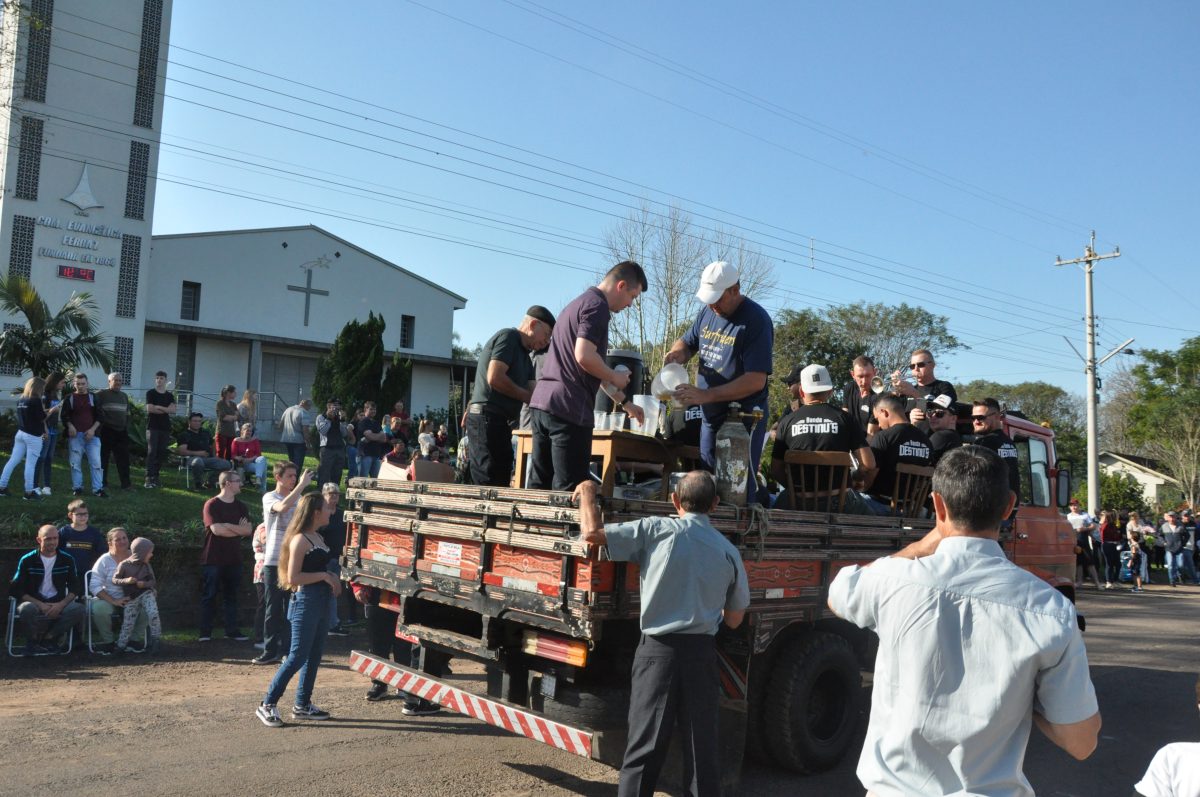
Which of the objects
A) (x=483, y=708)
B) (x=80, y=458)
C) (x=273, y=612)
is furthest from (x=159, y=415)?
(x=483, y=708)

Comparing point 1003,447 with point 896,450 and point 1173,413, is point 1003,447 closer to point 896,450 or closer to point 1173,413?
point 896,450

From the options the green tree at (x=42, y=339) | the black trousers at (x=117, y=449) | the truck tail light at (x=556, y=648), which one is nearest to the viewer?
the truck tail light at (x=556, y=648)

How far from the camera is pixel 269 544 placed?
30.2 feet

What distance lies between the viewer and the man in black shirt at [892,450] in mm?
6824

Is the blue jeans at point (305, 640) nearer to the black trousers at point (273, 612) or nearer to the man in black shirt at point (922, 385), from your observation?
the black trousers at point (273, 612)

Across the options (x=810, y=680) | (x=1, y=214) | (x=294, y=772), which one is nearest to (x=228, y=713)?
(x=294, y=772)

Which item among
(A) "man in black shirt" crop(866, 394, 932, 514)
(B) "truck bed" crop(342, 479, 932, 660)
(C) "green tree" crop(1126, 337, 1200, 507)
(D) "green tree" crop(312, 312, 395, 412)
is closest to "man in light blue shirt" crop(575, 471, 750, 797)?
(B) "truck bed" crop(342, 479, 932, 660)

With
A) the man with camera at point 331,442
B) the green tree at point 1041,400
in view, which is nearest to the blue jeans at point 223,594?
the man with camera at point 331,442

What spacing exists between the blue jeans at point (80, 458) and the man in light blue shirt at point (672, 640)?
34.8 feet

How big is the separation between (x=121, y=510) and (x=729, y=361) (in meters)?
9.23

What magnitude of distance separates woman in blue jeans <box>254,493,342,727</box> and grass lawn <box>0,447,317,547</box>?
4.96 metres

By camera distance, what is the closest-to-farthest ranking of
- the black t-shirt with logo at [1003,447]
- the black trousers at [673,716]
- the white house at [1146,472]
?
the black trousers at [673,716], the black t-shirt with logo at [1003,447], the white house at [1146,472]

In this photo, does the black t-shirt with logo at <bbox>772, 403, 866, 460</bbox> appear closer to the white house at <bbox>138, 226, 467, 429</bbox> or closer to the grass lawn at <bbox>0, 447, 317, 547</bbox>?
the grass lawn at <bbox>0, 447, 317, 547</bbox>

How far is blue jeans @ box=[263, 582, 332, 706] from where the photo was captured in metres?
6.64
